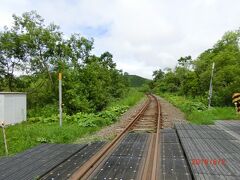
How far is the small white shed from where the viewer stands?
1388 cm

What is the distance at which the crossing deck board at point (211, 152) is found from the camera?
5579mm

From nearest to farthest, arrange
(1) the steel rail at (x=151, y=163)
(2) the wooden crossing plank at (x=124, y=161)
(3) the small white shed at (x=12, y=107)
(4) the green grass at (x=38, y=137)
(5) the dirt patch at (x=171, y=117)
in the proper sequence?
(1) the steel rail at (x=151, y=163)
(2) the wooden crossing plank at (x=124, y=161)
(4) the green grass at (x=38, y=137)
(5) the dirt patch at (x=171, y=117)
(3) the small white shed at (x=12, y=107)

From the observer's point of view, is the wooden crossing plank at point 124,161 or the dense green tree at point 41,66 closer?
the wooden crossing plank at point 124,161

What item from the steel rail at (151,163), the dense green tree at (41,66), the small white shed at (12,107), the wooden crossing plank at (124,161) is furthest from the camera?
the dense green tree at (41,66)

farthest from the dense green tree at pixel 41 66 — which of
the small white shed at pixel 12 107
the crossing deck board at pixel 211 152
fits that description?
the crossing deck board at pixel 211 152

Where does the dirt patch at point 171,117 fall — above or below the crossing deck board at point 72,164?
above

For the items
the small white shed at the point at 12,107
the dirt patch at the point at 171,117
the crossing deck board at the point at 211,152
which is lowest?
the crossing deck board at the point at 211,152

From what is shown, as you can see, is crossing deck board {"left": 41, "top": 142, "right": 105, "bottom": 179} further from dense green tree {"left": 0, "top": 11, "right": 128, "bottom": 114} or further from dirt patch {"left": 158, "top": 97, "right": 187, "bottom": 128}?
dense green tree {"left": 0, "top": 11, "right": 128, "bottom": 114}

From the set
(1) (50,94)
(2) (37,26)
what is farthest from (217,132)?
(2) (37,26)

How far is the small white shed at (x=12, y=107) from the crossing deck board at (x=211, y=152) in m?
8.12

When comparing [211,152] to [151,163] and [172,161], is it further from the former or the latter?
[151,163]

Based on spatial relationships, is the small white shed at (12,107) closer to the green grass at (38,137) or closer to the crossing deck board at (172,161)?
the green grass at (38,137)

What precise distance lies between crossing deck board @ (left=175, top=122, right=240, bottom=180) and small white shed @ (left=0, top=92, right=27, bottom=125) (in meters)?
8.12

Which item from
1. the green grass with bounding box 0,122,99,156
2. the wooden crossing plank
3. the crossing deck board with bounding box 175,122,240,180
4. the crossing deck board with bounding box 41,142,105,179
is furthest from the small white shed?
the crossing deck board with bounding box 175,122,240,180
